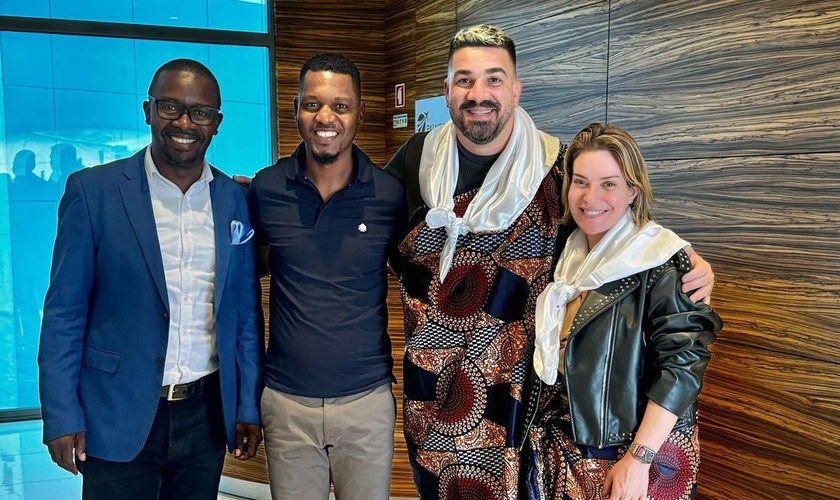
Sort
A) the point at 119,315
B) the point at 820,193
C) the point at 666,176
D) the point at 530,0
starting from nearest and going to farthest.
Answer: the point at 119,315 < the point at 820,193 < the point at 666,176 < the point at 530,0

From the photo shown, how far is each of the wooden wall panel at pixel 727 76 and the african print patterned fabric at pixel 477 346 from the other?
0.85 meters

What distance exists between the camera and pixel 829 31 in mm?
2033

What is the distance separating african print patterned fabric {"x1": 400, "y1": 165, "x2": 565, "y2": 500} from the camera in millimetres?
1899

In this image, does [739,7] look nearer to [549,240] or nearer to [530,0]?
[549,240]

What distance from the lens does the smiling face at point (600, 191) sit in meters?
1.68

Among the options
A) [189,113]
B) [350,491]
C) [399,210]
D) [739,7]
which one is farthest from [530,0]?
[350,491]

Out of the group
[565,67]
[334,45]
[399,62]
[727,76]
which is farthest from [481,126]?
[334,45]

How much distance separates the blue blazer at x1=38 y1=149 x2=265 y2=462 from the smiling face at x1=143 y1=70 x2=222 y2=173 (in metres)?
0.09

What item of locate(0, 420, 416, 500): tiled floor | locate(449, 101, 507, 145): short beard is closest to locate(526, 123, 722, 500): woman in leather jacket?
locate(449, 101, 507, 145): short beard

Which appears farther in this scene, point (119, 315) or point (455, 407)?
point (455, 407)

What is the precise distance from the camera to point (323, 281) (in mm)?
1937

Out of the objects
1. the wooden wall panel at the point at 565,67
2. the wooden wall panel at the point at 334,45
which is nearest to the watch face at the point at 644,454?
the wooden wall panel at the point at 565,67

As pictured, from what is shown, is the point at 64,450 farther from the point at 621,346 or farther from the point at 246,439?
the point at 621,346

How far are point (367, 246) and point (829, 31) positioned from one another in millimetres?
1558
